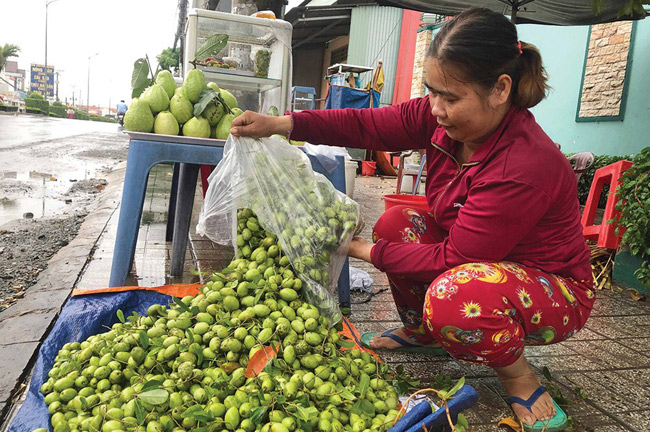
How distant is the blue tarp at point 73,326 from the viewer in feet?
4.91

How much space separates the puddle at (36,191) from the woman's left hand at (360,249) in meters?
4.25

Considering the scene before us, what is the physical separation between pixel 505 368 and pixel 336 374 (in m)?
0.70

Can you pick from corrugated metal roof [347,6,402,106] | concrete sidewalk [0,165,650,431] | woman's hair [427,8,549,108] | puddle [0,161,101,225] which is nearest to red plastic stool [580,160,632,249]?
concrete sidewalk [0,165,650,431]

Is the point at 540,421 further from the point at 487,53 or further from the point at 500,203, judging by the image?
the point at 487,53

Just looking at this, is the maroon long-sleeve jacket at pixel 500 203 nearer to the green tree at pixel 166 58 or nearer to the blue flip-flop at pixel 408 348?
the blue flip-flop at pixel 408 348

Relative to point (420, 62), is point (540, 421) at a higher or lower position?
lower

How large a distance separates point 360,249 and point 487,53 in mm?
819

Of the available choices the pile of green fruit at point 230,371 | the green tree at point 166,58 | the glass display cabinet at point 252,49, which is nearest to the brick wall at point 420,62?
the glass display cabinet at point 252,49

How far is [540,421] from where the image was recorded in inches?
66.4

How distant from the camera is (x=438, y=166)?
6.68 feet

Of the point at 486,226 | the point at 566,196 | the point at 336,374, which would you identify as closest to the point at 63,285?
the point at 336,374

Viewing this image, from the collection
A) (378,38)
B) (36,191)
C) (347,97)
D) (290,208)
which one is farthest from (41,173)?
(378,38)

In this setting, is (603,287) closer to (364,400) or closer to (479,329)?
(479,329)

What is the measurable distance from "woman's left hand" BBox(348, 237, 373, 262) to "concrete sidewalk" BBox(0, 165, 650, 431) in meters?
0.58
